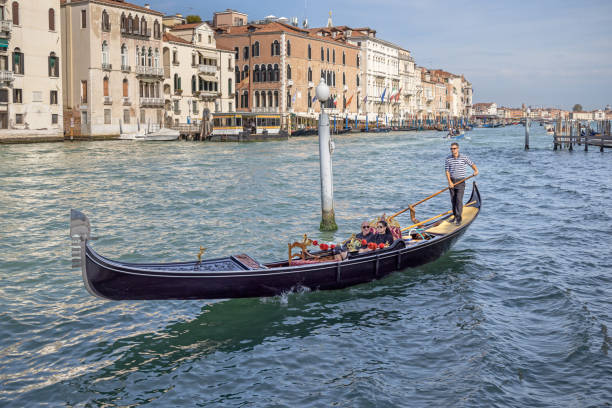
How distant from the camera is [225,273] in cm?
606

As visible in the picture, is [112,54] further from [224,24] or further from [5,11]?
[224,24]

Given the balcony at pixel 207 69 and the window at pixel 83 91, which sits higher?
the balcony at pixel 207 69

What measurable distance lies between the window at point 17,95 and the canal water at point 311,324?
19006mm

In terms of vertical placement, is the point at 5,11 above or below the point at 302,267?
above

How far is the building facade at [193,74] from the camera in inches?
1563

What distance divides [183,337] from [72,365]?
1001 mm

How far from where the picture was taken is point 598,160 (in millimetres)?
26156

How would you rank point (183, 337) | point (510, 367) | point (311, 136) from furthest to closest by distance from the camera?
point (311, 136) < point (183, 337) < point (510, 367)

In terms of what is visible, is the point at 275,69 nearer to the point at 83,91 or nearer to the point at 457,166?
the point at 83,91

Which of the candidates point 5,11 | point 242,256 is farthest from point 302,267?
point 5,11

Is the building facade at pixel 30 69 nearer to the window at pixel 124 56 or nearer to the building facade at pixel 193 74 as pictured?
the window at pixel 124 56

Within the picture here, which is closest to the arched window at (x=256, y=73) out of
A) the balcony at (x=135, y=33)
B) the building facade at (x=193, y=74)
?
the building facade at (x=193, y=74)

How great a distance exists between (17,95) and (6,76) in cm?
123

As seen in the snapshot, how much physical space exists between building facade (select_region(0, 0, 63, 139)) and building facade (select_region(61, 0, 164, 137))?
1.71 meters
